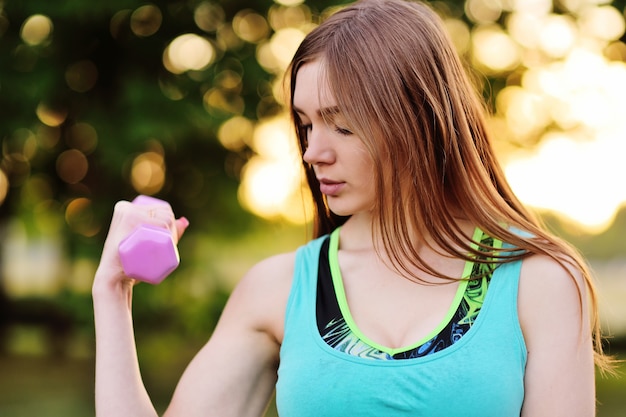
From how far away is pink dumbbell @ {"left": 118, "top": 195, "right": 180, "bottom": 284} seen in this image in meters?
2.01

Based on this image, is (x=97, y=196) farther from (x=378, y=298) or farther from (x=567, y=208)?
(x=378, y=298)

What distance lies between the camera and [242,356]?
79.9 inches

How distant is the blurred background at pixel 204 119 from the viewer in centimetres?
602

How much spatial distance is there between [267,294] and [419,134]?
51cm

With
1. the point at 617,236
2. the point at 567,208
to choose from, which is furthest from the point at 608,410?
the point at 567,208

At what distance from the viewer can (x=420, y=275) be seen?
1.98m

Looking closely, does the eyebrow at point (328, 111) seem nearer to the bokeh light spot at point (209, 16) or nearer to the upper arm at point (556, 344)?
the upper arm at point (556, 344)

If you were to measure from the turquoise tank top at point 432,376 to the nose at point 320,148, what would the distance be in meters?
0.38

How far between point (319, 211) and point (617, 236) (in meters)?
10.2

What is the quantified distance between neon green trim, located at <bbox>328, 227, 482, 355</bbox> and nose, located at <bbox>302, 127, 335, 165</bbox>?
0.86ft

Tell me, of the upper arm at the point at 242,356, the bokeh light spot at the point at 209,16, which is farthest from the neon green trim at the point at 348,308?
the bokeh light spot at the point at 209,16

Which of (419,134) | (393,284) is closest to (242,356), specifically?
(393,284)

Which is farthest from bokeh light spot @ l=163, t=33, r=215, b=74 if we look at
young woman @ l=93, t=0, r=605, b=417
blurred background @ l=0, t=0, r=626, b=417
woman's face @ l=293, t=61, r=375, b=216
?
woman's face @ l=293, t=61, r=375, b=216

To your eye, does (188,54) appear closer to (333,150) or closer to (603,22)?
(603,22)
